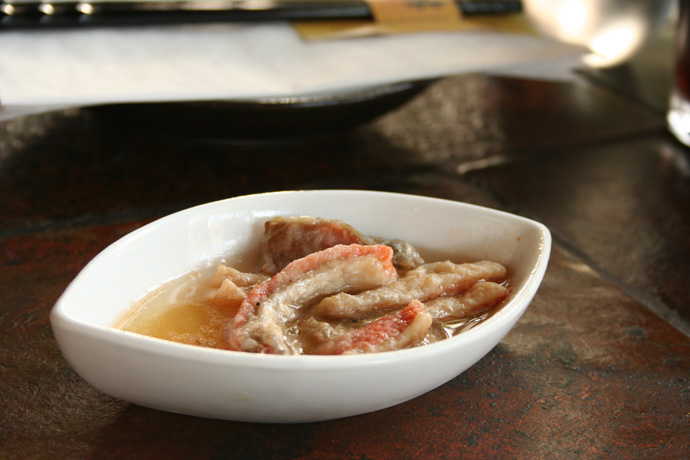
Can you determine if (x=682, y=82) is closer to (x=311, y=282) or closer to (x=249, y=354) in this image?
(x=311, y=282)

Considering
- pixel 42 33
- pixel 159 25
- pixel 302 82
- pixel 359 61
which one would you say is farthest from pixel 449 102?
pixel 42 33

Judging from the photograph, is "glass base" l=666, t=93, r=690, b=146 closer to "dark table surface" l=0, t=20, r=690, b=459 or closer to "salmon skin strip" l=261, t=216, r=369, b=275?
"dark table surface" l=0, t=20, r=690, b=459

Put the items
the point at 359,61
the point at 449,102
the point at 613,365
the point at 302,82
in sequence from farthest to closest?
1. the point at 449,102
2. the point at 359,61
3. the point at 302,82
4. the point at 613,365

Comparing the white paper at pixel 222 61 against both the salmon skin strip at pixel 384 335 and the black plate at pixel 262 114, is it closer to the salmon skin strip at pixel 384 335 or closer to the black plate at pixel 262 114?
the black plate at pixel 262 114

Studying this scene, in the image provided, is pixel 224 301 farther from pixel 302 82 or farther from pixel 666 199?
pixel 666 199

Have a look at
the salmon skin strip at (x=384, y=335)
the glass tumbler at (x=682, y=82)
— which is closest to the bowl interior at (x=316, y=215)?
the salmon skin strip at (x=384, y=335)

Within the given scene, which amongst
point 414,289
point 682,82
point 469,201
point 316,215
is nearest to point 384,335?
point 414,289
